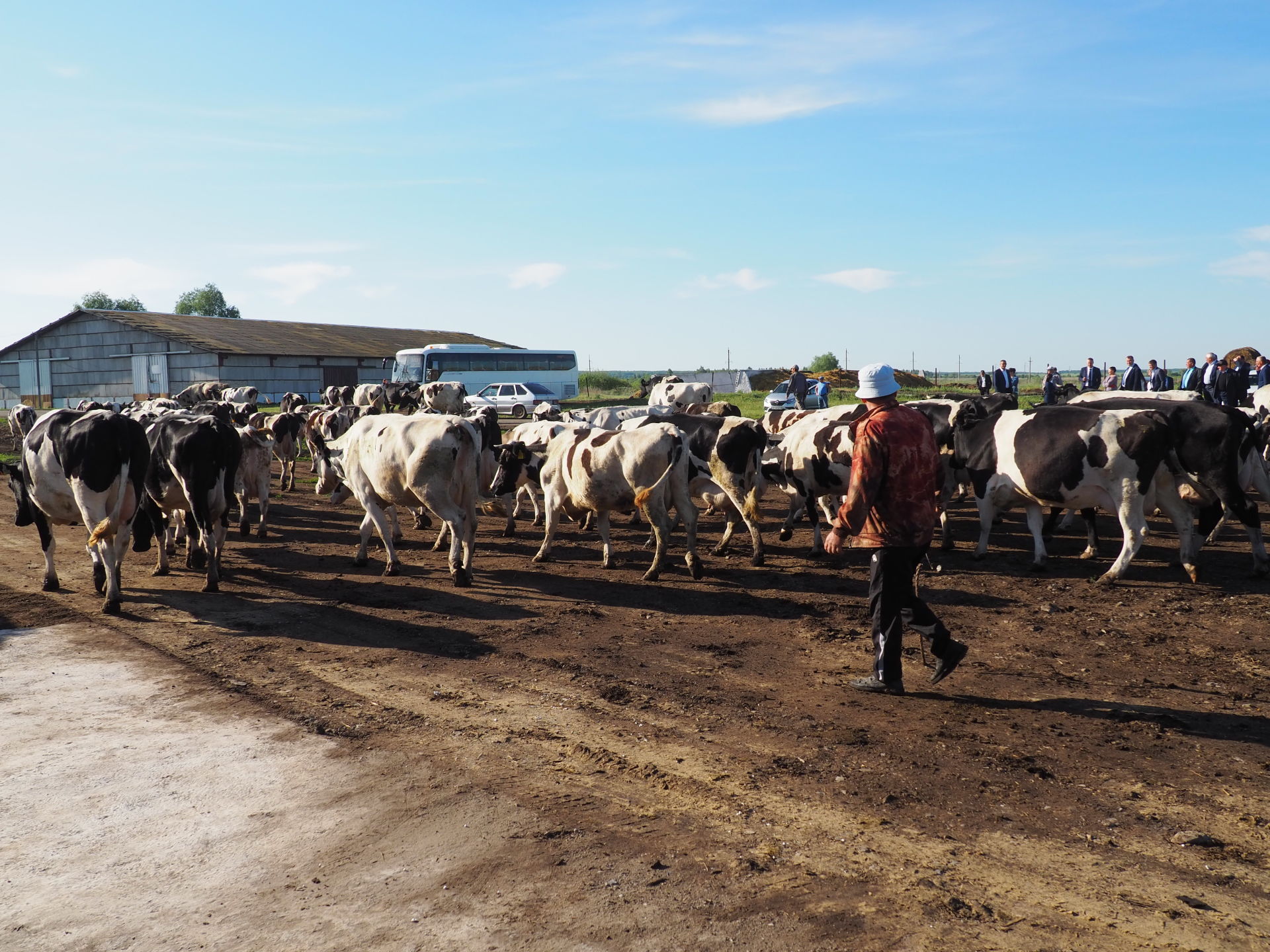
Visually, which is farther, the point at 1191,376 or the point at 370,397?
the point at 370,397

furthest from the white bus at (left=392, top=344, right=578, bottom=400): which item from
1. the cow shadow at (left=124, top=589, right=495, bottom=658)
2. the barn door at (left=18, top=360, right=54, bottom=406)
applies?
the cow shadow at (left=124, top=589, right=495, bottom=658)

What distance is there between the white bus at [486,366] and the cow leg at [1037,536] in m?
41.9

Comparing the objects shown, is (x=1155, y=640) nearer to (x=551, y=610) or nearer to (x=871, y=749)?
(x=871, y=749)

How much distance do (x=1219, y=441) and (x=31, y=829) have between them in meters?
11.8

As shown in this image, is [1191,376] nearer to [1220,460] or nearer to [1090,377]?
[1090,377]

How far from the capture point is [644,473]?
37.2 ft

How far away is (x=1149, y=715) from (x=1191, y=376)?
2407 cm

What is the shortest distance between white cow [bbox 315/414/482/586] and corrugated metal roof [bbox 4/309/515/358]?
159 ft

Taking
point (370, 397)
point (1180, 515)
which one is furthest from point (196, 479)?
point (370, 397)

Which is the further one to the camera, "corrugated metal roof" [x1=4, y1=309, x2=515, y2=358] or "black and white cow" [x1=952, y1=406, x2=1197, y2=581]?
"corrugated metal roof" [x1=4, y1=309, x2=515, y2=358]

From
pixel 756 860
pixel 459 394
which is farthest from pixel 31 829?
pixel 459 394

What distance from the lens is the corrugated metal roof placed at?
5775 centimetres

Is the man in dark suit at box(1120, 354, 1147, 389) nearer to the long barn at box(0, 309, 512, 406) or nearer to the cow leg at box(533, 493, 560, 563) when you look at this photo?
the cow leg at box(533, 493, 560, 563)

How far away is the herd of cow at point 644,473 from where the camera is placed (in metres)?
10.3
